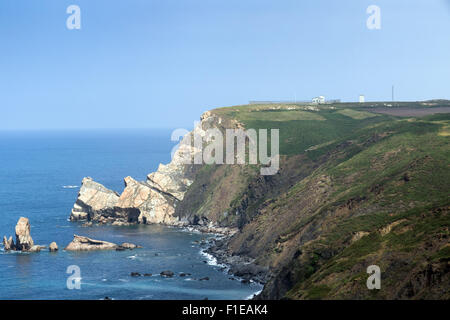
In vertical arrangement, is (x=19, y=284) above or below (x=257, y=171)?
below

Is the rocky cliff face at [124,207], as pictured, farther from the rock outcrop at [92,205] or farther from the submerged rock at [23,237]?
the submerged rock at [23,237]

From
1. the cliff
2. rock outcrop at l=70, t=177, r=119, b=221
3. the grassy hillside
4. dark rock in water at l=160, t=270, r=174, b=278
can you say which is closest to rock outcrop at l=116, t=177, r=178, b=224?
the cliff

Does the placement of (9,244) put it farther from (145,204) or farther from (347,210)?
(347,210)

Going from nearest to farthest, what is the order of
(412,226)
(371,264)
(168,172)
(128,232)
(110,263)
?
(371,264)
(412,226)
(110,263)
(128,232)
(168,172)

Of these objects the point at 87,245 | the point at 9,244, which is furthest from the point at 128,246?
the point at 9,244

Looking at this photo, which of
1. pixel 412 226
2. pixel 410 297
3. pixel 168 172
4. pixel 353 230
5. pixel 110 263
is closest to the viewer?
pixel 410 297

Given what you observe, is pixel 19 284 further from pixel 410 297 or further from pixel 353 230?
pixel 410 297

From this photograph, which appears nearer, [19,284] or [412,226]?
[412,226]

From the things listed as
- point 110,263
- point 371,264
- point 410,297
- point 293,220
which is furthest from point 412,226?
point 110,263
